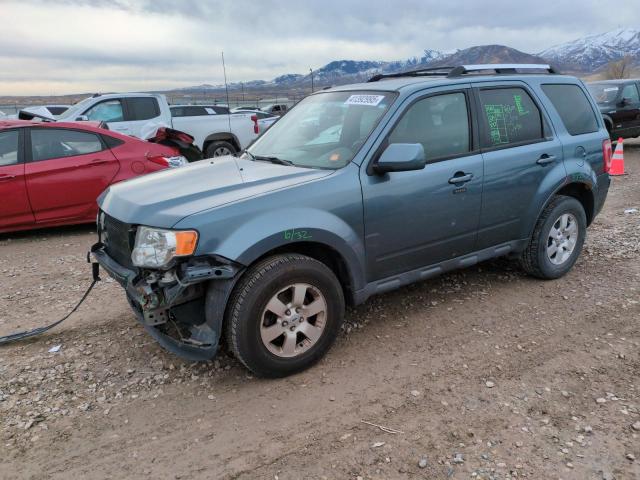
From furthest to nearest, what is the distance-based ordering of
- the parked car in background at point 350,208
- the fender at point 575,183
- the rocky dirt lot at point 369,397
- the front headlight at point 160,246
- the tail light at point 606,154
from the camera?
1. the tail light at point 606,154
2. the fender at point 575,183
3. the parked car in background at point 350,208
4. the front headlight at point 160,246
5. the rocky dirt lot at point 369,397

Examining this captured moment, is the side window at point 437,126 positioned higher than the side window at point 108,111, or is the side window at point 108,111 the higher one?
the side window at point 108,111

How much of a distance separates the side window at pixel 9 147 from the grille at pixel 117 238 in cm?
348

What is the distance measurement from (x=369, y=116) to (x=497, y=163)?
115 cm

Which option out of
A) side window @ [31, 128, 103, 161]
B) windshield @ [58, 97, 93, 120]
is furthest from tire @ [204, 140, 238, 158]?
side window @ [31, 128, 103, 161]

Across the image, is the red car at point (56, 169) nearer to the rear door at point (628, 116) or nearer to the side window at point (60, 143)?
the side window at point (60, 143)

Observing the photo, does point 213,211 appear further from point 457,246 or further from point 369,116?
point 457,246

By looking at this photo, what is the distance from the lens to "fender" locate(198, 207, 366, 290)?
9.71 feet

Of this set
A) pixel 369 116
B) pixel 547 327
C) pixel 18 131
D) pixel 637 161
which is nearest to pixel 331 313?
pixel 369 116

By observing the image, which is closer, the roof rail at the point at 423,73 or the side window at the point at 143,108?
the roof rail at the point at 423,73

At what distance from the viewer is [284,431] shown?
285 cm

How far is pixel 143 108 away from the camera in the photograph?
406 inches

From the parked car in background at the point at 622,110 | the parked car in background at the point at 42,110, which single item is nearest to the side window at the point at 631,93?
the parked car in background at the point at 622,110

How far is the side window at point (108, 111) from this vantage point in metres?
10.0

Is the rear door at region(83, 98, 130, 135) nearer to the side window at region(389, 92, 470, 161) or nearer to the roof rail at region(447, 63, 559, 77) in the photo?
the roof rail at region(447, 63, 559, 77)
